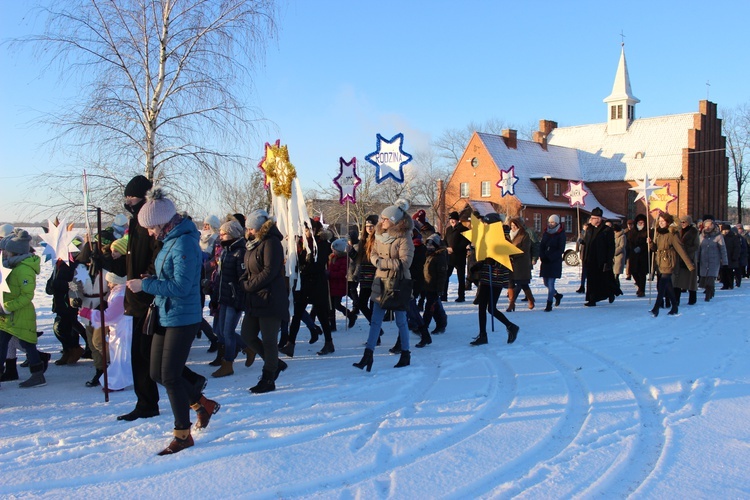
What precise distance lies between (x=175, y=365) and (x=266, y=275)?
179 centimetres

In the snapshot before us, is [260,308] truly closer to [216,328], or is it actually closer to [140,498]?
[216,328]

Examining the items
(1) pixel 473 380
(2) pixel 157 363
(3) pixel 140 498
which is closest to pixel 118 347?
(2) pixel 157 363

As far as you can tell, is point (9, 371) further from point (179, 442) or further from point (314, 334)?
point (314, 334)

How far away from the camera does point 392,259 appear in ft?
24.4

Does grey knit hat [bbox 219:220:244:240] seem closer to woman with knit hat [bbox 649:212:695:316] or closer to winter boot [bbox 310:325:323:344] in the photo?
winter boot [bbox 310:325:323:344]

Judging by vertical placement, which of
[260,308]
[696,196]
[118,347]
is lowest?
[118,347]

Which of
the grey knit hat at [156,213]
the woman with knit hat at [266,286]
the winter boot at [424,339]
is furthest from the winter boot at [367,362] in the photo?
the grey knit hat at [156,213]

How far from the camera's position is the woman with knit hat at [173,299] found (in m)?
4.74

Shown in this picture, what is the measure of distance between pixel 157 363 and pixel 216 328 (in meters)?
3.02

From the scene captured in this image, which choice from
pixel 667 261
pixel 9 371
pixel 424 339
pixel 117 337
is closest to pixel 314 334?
pixel 424 339

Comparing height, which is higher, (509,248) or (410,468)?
(509,248)

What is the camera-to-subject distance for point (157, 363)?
4863 millimetres

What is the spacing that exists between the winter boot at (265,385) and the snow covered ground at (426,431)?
11 cm

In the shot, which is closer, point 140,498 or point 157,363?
point 140,498
